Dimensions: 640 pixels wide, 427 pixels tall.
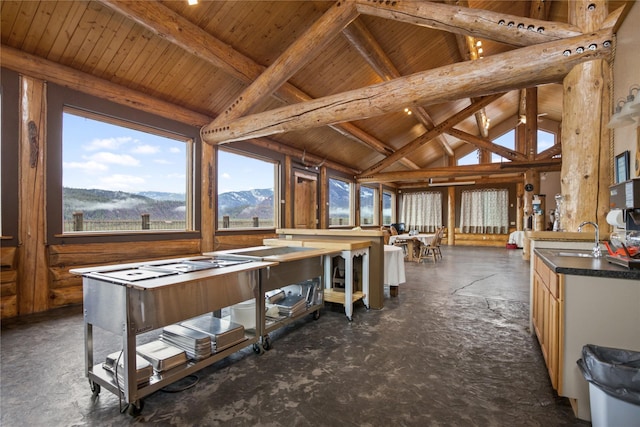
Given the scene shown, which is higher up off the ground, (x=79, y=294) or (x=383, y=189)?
(x=383, y=189)

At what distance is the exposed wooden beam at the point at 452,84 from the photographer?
8.91 feet

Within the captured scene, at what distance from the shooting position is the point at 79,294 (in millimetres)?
3797

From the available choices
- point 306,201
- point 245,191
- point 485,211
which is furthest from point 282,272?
point 485,211

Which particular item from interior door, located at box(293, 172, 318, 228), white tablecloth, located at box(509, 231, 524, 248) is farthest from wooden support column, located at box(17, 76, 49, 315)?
white tablecloth, located at box(509, 231, 524, 248)

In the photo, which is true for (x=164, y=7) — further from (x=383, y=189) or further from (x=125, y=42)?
(x=383, y=189)

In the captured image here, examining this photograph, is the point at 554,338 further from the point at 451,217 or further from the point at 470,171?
the point at 451,217

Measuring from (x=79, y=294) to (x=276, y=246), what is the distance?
2595 millimetres

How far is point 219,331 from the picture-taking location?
2229 mm

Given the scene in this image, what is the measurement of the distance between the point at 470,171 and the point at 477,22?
6.25 m

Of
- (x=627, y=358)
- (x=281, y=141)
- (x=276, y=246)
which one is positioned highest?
(x=281, y=141)

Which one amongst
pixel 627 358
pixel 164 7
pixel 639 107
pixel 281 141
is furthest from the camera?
pixel 281 141

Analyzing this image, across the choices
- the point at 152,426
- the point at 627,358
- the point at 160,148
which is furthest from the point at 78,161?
the point at 627,358

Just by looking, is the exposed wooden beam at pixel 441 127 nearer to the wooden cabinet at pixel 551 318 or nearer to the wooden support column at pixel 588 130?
the wooden support column at pixel 588 130

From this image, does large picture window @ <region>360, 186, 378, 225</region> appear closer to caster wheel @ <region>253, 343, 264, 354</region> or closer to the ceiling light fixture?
the ceiling light fixture
